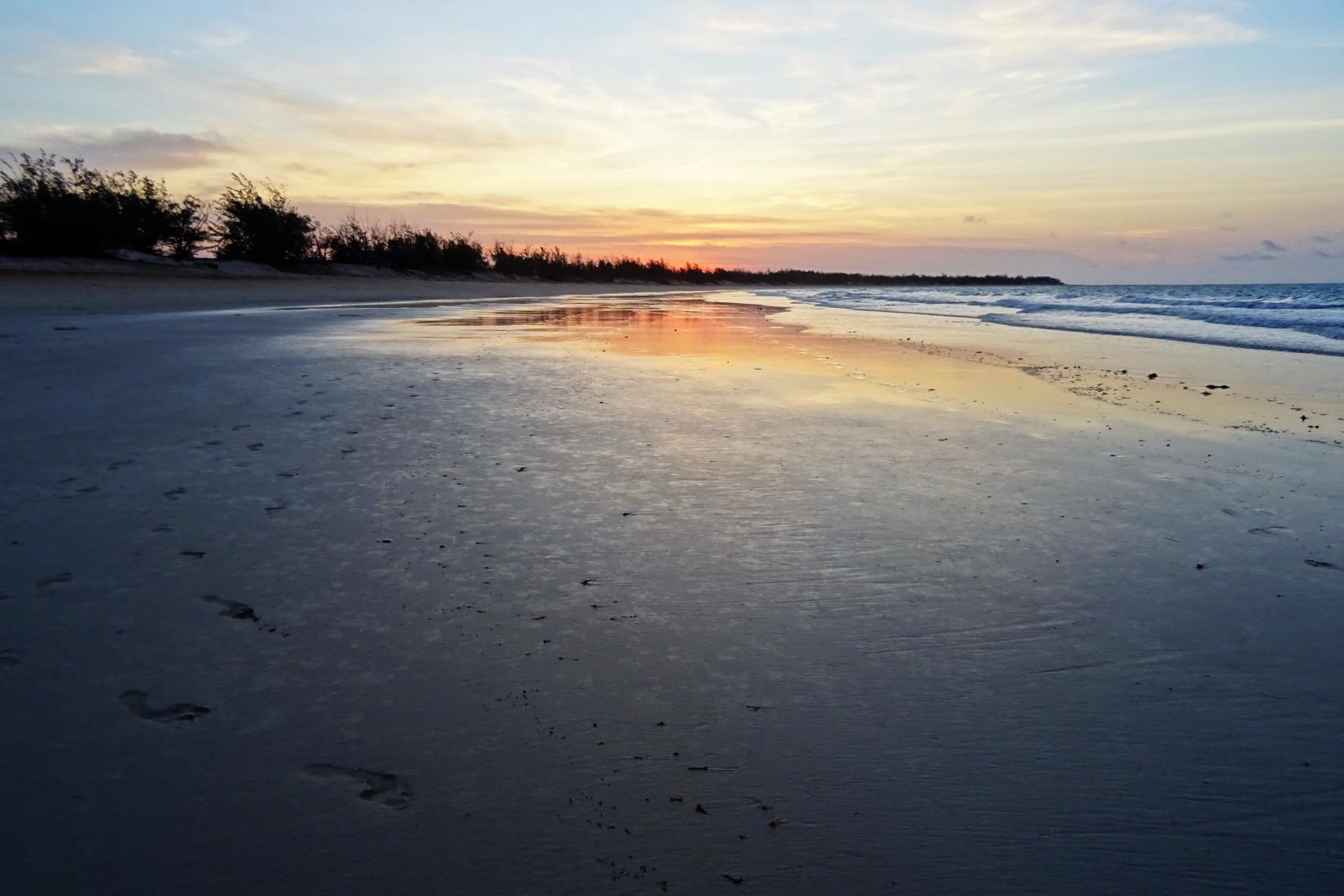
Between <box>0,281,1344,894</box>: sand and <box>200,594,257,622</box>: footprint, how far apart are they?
2 cm

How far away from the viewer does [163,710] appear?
2.10m

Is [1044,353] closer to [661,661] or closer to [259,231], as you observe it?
[661,661]

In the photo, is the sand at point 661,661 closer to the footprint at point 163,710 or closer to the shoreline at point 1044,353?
the footprint at point 163,710

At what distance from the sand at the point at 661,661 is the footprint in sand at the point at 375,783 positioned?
0.01m

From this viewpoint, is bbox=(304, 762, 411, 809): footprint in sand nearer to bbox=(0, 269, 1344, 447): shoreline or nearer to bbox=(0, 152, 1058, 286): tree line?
bbox=(0, 269, 1344, 447): shoreline

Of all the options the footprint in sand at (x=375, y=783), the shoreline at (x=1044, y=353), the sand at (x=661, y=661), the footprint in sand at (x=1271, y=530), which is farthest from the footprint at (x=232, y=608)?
the shoreline at (x=1044, y=353)

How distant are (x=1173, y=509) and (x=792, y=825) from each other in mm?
3318

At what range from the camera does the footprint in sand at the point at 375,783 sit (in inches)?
68.9

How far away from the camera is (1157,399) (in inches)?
301

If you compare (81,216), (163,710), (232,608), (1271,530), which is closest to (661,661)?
(163,710)

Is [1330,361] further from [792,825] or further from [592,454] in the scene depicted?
[792,825]

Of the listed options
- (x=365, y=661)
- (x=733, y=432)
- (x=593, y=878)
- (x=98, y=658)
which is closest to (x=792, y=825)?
(x=593, y=878)

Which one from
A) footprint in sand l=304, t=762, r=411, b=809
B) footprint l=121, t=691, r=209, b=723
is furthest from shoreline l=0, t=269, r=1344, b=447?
footprint l=121, t=691, r=209, b=723

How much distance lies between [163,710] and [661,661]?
1372mm
